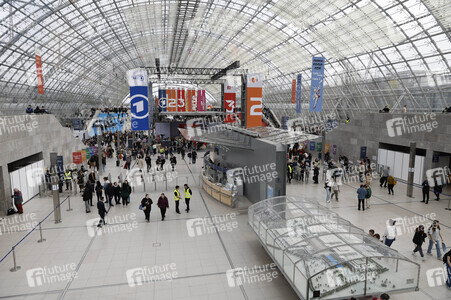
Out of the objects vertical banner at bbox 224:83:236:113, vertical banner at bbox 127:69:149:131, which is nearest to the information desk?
vertical banner at bbox 127:69:149:131

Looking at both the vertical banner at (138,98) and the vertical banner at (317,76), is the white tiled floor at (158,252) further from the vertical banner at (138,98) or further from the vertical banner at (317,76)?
the vertical banner at (317,76)

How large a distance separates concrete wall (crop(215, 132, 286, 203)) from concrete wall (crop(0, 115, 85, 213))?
10844mm

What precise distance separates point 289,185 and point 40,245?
44.7 ft

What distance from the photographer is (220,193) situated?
1508 cm

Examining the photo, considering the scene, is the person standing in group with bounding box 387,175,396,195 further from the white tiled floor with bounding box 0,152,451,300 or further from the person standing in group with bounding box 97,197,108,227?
the person standing in group with bounding box 97,197,108,227

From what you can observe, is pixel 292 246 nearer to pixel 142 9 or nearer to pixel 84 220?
pixel 84 220

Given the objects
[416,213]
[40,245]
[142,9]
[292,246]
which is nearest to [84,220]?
[40,245]

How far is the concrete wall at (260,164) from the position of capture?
38.9 ft

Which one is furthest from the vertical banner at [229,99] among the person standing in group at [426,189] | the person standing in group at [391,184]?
the person standing in group at [426,189]

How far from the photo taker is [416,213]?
1348 centimetres

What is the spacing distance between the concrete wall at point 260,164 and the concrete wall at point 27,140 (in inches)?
427

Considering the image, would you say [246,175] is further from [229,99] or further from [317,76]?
[229,99]

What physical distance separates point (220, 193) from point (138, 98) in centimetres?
734

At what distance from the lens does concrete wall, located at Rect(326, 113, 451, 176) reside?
17250mm
